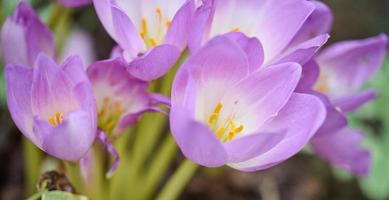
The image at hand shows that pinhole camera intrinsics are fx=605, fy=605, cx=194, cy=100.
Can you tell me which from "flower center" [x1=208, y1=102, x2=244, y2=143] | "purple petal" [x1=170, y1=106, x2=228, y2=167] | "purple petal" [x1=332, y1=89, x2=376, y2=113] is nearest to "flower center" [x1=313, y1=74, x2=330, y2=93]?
"purple petal" [x1=332, y1=89, x2=376, y2=113]

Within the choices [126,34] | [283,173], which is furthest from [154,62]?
[283,173]

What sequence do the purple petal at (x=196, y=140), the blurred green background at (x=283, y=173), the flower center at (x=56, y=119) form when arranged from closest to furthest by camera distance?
the purple petal at (x=196, y=140), the flower center at (x=56, y=119), the blurred green background at (x=283, y=173)

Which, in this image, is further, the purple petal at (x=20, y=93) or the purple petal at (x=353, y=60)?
the purple petal at (x=353, y=60)

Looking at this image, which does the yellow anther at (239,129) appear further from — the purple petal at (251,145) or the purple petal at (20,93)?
the purple petal at (20,93)

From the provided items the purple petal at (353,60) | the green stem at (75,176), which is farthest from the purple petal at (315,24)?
the green stem at (75,176)

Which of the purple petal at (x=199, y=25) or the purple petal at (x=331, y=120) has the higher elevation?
the purple petal at (x=199, y=25)

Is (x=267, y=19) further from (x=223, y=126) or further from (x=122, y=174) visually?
(x=122, y=174)

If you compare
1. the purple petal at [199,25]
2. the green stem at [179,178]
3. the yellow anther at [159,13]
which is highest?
the purple petal at [199,25]

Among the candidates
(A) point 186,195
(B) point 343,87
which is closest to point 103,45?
(A) point 186,195
